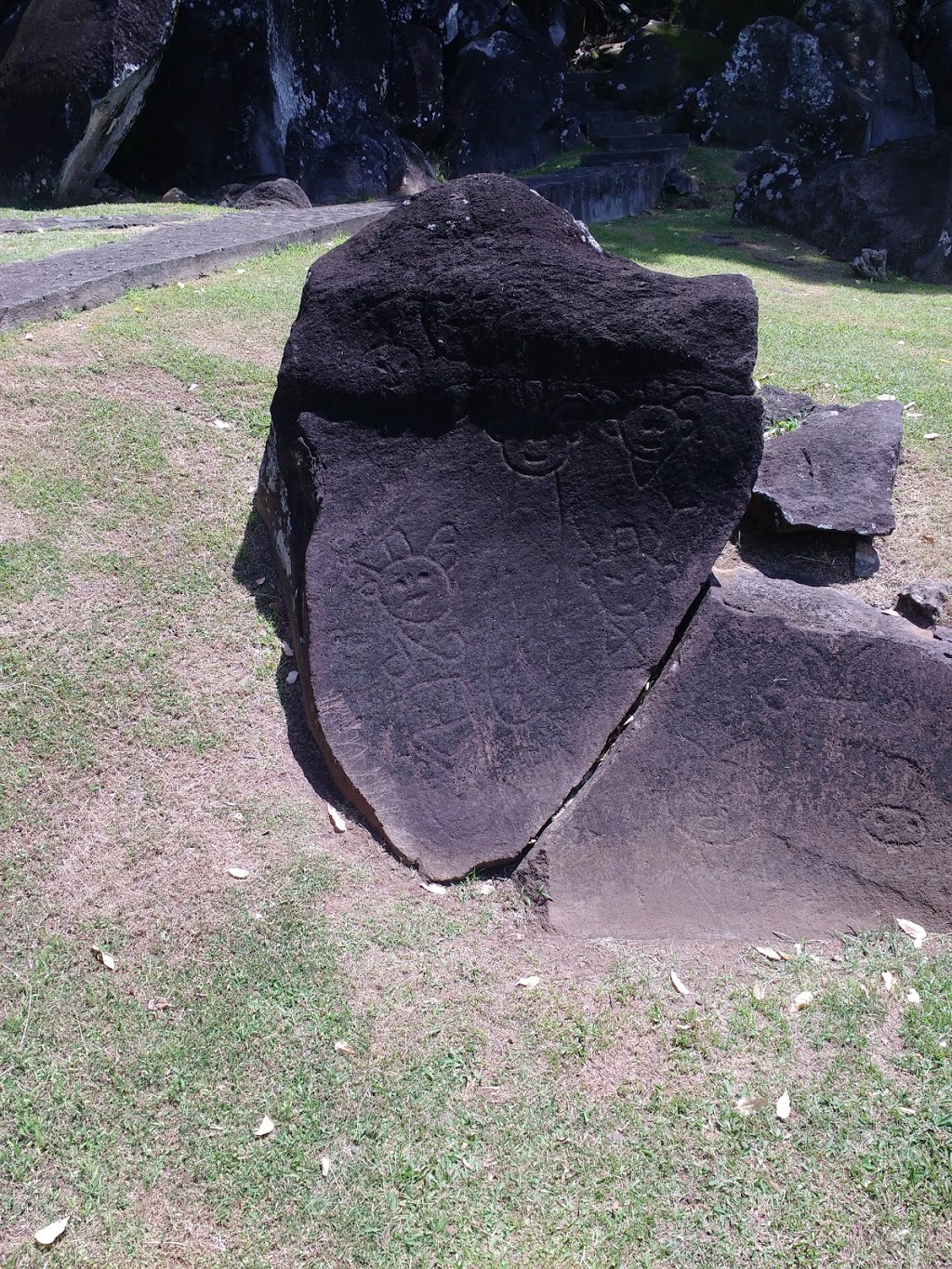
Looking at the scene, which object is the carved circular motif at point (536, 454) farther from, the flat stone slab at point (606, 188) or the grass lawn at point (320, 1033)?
the flat stone slab at point (606, 188)

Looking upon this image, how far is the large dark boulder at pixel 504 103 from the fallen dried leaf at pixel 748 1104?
41.9 ft

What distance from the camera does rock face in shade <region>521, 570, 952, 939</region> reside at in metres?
3.09

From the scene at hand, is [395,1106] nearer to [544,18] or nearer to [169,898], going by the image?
[169,898]

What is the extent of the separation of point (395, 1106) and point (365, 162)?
10.9 meters

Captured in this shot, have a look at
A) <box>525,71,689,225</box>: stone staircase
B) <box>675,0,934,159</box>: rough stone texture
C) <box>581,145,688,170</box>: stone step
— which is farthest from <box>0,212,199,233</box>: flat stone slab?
<box>675,0,934,159</box>: rough stone texture

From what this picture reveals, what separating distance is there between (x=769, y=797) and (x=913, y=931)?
1.77 ft

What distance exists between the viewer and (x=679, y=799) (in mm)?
3184

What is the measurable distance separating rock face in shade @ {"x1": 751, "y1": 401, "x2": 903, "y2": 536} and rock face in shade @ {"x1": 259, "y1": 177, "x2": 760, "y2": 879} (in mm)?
1074

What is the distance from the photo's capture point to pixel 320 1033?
8.95 feet

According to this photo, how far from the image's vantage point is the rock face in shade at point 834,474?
4285 millimetres

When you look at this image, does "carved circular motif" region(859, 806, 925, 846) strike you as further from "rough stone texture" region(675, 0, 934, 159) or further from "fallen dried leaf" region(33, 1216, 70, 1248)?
"rough stone texture" region(675, 0, 934, 159)

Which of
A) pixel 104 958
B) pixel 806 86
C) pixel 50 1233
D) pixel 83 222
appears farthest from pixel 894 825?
pixel 806 86

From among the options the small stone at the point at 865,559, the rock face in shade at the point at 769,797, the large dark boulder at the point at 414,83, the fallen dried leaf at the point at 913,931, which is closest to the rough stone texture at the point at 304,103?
the large dark boulder at the point at 414,83

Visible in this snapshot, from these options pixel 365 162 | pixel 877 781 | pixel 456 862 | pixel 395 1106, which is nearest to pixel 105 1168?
pixel 395 1106
